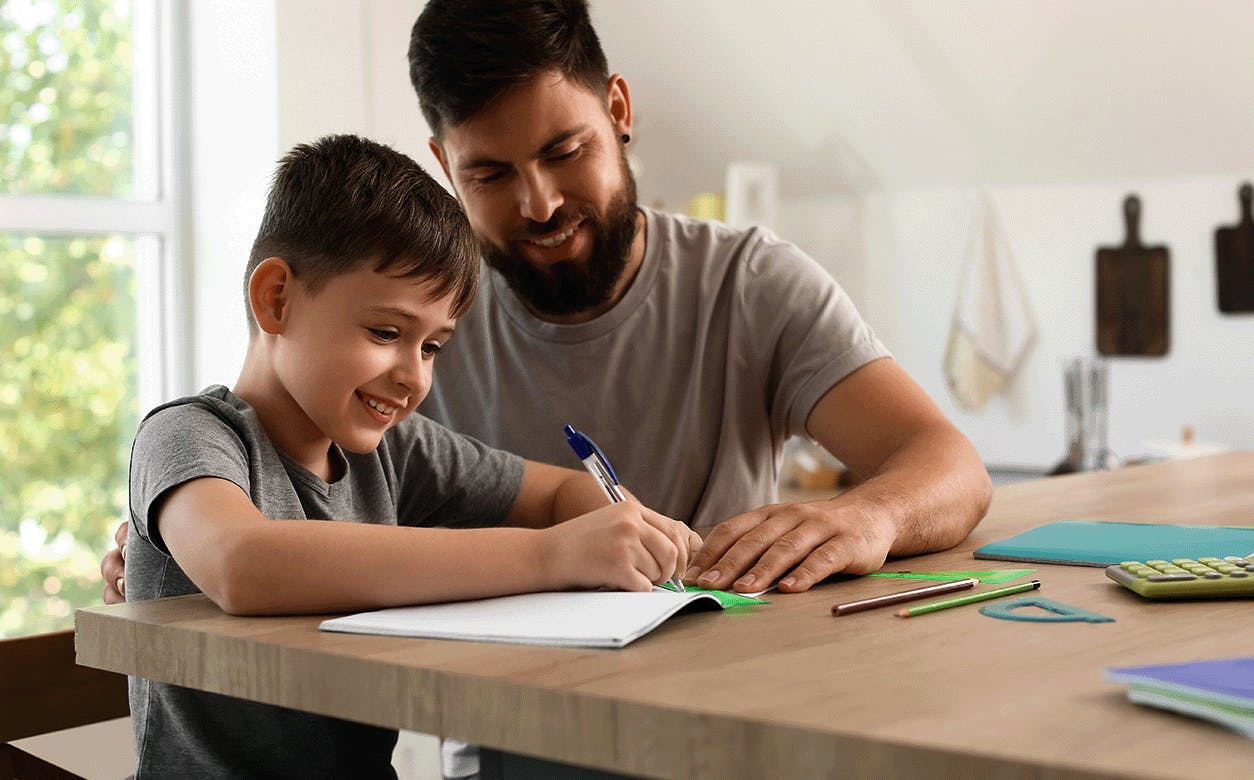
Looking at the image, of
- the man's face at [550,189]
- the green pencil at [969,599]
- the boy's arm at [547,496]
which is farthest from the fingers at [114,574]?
the green pencil at [969,599]

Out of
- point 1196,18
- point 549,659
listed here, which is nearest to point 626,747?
point 549,659

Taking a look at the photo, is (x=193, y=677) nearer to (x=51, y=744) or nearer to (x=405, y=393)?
(x=405, y=393)


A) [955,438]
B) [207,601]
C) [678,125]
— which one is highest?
[678,125]

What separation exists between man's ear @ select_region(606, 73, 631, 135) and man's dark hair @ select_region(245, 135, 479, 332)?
1.75ft

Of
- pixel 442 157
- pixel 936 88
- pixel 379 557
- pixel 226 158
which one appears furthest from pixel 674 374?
pixel 936 88

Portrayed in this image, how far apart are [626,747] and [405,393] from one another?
0.60 meters

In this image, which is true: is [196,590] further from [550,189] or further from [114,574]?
[550,189]

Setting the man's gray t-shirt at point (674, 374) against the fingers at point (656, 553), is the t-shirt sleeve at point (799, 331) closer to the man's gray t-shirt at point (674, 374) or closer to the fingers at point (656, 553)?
the man's gray t-shirt at point (674, 374)

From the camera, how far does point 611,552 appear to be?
958 mm

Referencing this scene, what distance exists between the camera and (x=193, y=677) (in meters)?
0.88

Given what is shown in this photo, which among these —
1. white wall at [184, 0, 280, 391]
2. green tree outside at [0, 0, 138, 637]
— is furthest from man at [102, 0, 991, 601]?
green tree outside at [0, 0, 138, 637]

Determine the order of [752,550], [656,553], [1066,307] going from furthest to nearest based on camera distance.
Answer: [1066,307] → [752,550] → [656,553]

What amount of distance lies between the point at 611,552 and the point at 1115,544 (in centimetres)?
51

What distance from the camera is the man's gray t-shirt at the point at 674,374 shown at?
69.1 inches
